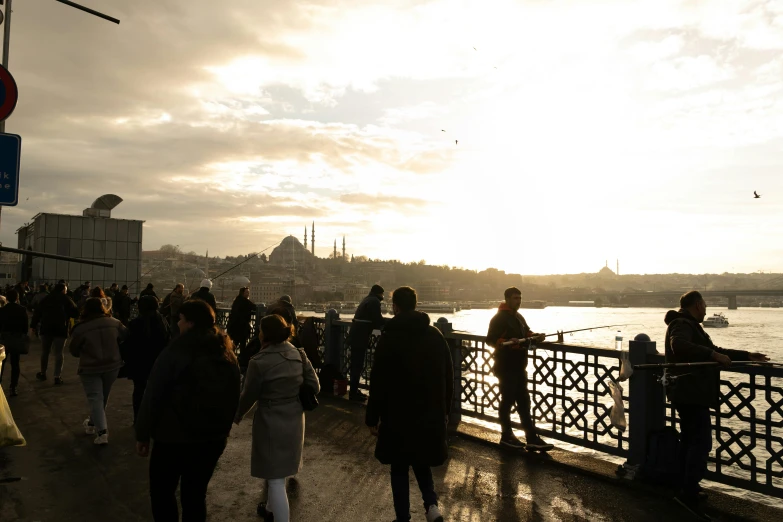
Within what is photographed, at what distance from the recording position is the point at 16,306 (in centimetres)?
922

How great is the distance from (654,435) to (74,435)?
6.33m

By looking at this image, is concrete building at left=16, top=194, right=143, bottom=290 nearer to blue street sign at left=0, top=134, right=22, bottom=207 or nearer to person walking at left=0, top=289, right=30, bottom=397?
person walking at left=0, top=289, right=30, bottom=397

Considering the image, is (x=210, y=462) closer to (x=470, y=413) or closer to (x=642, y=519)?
(x=642, y=519)

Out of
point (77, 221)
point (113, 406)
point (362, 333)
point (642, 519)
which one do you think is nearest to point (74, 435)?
point (113, 406)

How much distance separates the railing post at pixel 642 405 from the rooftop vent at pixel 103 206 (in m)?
34.8

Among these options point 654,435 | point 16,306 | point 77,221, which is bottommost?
point 654,435

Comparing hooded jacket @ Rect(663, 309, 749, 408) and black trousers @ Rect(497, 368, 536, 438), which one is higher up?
hooded jacket @ Rect(663, 309, 749, 408)

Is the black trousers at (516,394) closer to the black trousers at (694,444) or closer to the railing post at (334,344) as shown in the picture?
the black trousers at (694,444)

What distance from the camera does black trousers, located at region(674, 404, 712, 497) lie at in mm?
4793

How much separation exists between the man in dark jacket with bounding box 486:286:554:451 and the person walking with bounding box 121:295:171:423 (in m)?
3.83

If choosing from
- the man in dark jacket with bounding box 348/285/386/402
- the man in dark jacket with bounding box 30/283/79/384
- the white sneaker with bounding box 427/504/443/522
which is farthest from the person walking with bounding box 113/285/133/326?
the white sneaker with bounding box 427/504/443/522

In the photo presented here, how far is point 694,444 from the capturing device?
15.8 feet

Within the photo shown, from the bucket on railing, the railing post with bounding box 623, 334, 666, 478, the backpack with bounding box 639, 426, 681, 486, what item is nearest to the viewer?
the backpack with bounding box 639, 426, 681, 486

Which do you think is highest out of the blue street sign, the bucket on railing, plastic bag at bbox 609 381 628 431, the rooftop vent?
the rooftop vent
